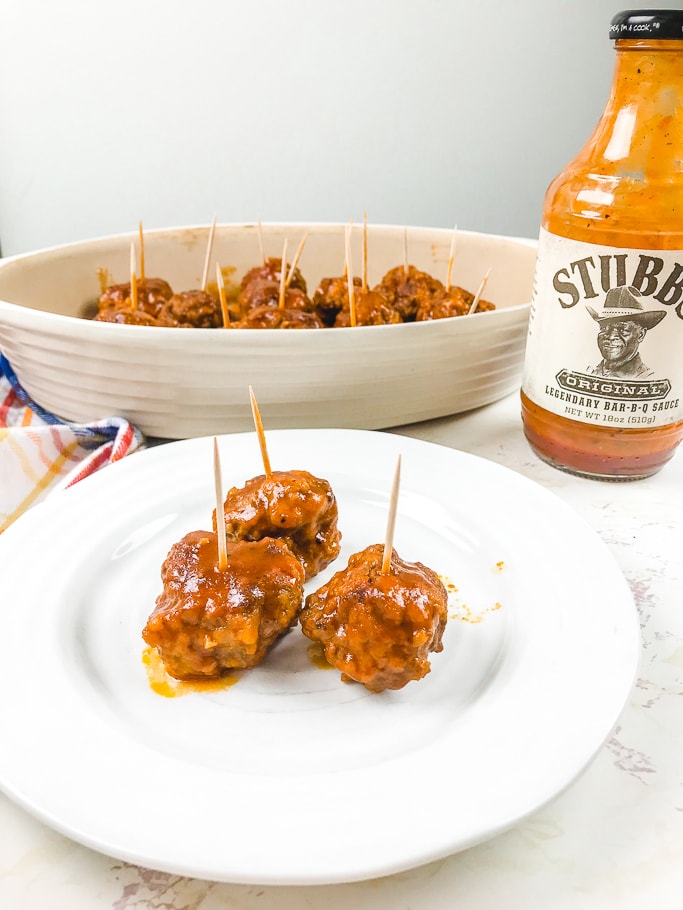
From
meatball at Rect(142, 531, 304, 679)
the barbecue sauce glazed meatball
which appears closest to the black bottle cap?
the barbecue sauce glazed meatball

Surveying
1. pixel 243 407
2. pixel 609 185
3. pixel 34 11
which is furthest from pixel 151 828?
pixel 34 11

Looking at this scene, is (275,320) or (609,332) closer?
(609,332)

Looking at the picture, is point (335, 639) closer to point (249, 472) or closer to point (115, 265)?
point (249, 472)

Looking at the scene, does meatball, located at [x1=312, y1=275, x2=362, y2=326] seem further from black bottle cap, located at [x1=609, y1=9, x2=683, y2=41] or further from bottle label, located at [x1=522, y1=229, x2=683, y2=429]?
black bottle cap, located at [x1=609, y1=9, x2=683, y2=41]

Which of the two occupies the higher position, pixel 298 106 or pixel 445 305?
pixel 298 106

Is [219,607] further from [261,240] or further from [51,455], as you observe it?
[261,240]

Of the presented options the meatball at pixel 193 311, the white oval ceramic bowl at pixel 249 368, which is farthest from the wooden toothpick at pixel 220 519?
the meatball at pixel 193 311

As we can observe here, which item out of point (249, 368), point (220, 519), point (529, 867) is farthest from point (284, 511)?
point (529, 867)
